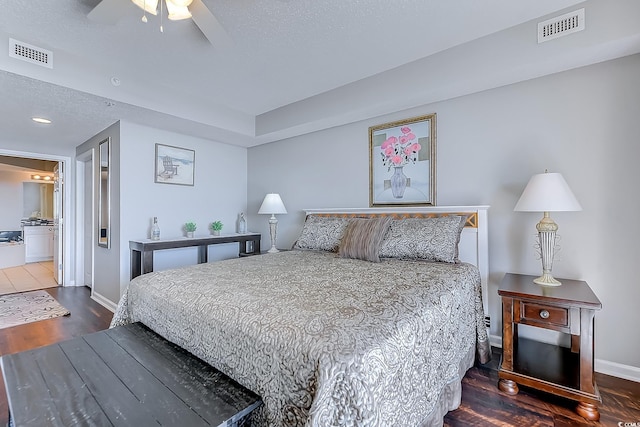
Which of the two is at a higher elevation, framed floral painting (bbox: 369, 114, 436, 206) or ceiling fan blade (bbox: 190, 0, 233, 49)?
ceiling fan blade (bbox: 190, 0, 233, 49)

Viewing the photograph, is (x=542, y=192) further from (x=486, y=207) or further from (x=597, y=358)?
(x=597, y=358)

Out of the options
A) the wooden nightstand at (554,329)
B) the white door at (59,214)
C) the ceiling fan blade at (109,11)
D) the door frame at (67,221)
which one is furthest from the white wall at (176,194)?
the wooden nightstand at (554,329)

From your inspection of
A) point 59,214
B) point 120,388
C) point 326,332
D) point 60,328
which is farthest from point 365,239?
point 59,214

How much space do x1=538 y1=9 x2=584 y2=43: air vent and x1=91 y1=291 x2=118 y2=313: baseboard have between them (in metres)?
4.96

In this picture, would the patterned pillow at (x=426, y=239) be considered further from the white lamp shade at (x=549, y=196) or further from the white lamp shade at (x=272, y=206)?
the white lamp shade at (x=272, y=206)

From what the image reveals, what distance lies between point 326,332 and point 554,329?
166cm

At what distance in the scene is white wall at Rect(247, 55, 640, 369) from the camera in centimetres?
208

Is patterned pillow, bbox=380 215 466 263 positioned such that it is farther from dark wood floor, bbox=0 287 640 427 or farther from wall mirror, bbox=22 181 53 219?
wall mirror, bbox=22 181 53 219

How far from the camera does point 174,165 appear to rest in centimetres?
394

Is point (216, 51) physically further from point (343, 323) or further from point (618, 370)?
point (618, 370)

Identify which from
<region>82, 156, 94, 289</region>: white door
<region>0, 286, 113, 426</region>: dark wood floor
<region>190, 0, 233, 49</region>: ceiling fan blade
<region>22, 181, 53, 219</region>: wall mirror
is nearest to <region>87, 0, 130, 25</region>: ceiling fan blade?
<region>190, 0, 233, 49</region>: ceiling fan blade

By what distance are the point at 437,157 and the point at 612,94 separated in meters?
1.28

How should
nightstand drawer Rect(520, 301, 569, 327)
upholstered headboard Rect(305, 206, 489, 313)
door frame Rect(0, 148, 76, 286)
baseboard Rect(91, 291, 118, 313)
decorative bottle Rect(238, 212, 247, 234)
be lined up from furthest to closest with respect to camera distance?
door frame Rect(0, 148, 76, 286) → decorative bottle Rect(238, 212, 247, 234) → baseboard Rect(91, 291, 118, 313) → upholstered headboard Rect(305, 206, 489, 313) → nightstand drawer Rect(520, 301, 569, 327)

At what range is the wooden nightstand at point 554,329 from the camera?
1.71m
